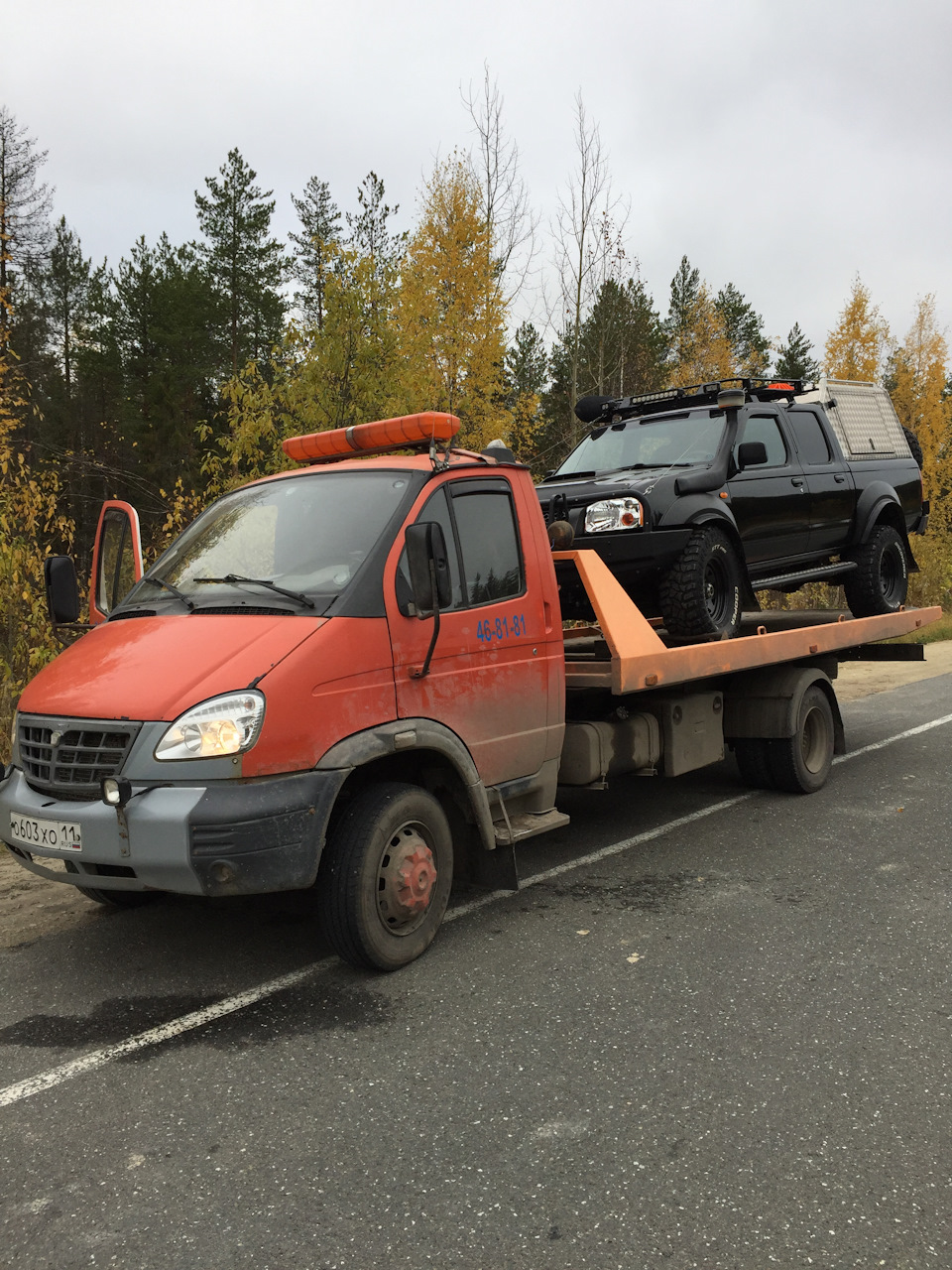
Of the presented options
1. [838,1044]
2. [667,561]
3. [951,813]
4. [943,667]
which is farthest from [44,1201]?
[943,667]

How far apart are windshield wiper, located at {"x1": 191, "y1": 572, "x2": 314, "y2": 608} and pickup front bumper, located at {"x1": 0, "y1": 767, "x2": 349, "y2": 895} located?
760 millimetres

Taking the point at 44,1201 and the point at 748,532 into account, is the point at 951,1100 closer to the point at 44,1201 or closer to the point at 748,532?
the point at 44,1201

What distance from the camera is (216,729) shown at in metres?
3.96

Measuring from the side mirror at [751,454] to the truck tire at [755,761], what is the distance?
1.95 m

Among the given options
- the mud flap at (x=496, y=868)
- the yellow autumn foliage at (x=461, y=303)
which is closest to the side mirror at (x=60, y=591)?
the mud flap at (x=496, y=868)

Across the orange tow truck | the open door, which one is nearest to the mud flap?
the orange tow truck

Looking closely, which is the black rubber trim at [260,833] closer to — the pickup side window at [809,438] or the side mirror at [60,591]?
the side mirror at [60,591]

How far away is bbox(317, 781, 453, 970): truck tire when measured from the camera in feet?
14.1

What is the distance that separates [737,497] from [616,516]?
1323mm

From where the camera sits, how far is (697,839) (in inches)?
259

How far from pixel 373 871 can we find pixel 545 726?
1463 millimetres

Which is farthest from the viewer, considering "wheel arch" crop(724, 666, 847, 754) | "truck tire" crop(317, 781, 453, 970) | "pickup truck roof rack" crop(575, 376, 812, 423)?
"pickup truck roof rack" crop(575, 376, 812, 423)

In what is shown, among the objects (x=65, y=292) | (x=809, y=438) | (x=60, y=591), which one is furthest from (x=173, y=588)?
(x=65, y=292)

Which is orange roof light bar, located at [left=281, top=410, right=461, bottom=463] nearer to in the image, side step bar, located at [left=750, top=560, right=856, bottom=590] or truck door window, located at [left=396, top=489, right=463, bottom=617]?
truck door window, located at [left=396, top=489, right=463, bottom=617]
